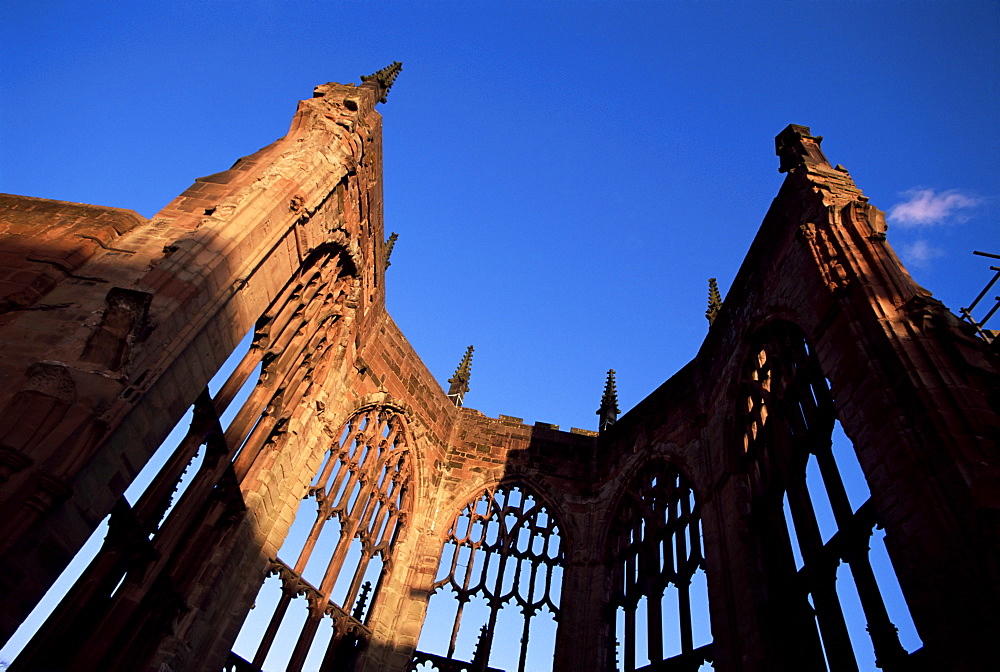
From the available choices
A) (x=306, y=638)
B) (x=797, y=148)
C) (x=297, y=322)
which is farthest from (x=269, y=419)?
(x=797, y=148)

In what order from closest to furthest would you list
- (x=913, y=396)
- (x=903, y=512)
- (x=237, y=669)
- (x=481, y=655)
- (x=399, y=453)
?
(x=903, y=512), (x=913, y=396), (x=237, y=669), (x=481, y=655), (x=399, y=453)

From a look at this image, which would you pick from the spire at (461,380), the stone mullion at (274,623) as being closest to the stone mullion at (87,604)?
the stone mullion at (274,623)

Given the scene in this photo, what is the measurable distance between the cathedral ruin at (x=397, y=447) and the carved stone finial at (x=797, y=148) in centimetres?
4

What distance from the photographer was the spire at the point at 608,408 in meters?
14.9

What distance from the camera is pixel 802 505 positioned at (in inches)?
311

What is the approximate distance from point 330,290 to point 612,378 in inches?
312

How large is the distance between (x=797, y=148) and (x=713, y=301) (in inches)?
194

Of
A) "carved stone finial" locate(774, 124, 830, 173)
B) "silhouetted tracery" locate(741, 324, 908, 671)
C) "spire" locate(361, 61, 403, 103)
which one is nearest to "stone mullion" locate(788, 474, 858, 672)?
"silhouetted tracery" locate(741, 324, 908, 671)

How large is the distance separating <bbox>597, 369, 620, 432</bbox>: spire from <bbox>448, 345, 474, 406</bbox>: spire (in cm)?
325

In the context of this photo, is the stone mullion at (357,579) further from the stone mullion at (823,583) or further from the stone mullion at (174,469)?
the stone mullion at (823,583)

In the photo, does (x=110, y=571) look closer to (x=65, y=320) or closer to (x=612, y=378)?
(x=65, y=320)

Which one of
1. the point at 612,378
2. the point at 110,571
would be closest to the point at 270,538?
the point at 110,571

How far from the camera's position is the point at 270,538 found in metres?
9.44

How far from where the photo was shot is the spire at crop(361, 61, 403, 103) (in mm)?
11156
